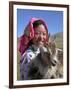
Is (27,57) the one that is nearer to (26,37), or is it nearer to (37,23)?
(26,37)

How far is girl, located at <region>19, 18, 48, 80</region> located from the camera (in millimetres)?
2152

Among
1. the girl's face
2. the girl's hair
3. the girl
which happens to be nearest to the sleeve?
the girl

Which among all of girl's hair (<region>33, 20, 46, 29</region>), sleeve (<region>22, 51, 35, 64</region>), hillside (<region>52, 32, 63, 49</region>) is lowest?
sleeve (<region>22, 51, 35, 64</region>)

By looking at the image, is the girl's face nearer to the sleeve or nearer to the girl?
the girl

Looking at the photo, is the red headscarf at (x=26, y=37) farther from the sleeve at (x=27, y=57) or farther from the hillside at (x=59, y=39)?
the hillside at (x=59, y=39)

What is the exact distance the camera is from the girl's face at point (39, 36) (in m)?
2.20

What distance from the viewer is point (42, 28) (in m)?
2.22

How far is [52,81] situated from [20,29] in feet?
1.92

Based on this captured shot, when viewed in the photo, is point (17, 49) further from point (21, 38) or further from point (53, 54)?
point (53, 54)

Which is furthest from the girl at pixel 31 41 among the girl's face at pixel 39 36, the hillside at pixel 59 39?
the hillside at pixel 59 39

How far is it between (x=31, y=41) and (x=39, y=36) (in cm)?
10

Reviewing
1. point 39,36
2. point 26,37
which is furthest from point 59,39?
point 26,37

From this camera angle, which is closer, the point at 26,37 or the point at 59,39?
the point at 26,37

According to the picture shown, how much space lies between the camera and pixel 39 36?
7.25 feet
